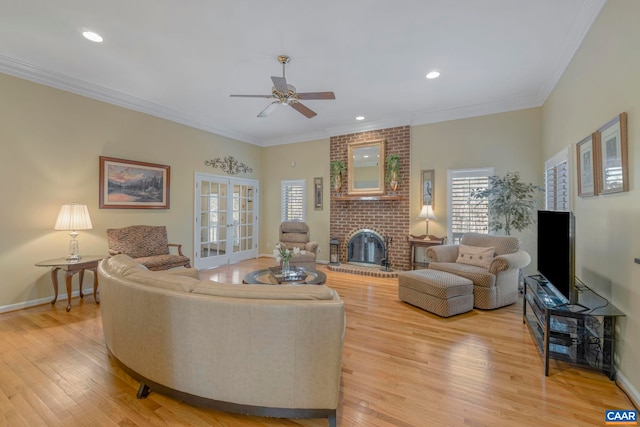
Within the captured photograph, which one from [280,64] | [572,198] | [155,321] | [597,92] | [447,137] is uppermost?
[280,64]

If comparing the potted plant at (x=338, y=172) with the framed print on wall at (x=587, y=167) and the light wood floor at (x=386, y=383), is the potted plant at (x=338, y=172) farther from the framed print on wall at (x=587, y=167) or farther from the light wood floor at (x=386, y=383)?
the framed print on wall at (x=587, y=167)

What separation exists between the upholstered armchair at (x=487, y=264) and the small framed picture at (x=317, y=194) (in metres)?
3.05

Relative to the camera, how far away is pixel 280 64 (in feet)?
11.5

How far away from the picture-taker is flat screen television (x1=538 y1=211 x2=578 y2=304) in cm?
231

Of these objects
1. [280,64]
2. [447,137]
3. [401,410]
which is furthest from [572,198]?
[280,64]

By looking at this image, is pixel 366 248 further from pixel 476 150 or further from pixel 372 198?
pixel 476 150

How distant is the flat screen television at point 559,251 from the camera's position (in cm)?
231

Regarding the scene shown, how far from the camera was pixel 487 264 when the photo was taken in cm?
390

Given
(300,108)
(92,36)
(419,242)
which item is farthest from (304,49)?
(419,242)

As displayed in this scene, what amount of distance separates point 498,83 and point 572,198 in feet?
6.39

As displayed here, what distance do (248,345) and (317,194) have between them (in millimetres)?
5280

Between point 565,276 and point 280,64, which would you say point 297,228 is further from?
point 565,276

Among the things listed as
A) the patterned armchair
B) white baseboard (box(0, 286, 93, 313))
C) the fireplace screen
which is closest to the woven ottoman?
the fireplace screen

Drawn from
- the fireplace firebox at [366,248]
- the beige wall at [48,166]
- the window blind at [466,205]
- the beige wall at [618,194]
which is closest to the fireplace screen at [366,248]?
the fireplace firebox at [366,248]
